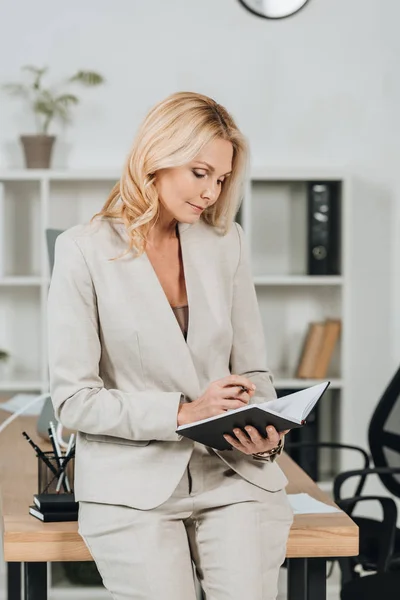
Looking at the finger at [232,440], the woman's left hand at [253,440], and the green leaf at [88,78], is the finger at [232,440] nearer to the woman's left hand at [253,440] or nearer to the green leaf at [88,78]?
the woman's left hand at [253,440]

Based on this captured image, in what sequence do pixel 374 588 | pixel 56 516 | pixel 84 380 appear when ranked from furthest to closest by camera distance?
pixel 374 588
pixel 56 516
pixel 84 380

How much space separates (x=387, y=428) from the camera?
3.35 m

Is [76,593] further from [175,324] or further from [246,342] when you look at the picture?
[175,324]

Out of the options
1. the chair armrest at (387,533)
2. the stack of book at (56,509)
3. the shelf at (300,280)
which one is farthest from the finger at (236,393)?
the shelf at (300,280)

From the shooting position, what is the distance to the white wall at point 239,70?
4355 mm

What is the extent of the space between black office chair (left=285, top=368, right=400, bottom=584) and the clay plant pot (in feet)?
5.93

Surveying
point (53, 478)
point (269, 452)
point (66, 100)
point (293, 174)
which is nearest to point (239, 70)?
point (293, 174)

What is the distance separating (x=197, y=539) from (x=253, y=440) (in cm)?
22

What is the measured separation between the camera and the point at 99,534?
176 cm

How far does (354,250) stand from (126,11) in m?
1.54

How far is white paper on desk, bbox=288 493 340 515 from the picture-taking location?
6.71ft

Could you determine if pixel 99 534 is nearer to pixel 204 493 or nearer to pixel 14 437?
pixel 204 493

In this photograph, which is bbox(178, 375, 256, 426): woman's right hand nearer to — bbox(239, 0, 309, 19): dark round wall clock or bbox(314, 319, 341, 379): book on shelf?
bbox(314, 319, 341, 379): book on shelf

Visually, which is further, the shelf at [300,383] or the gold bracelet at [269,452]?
the shelf at [300,383]
